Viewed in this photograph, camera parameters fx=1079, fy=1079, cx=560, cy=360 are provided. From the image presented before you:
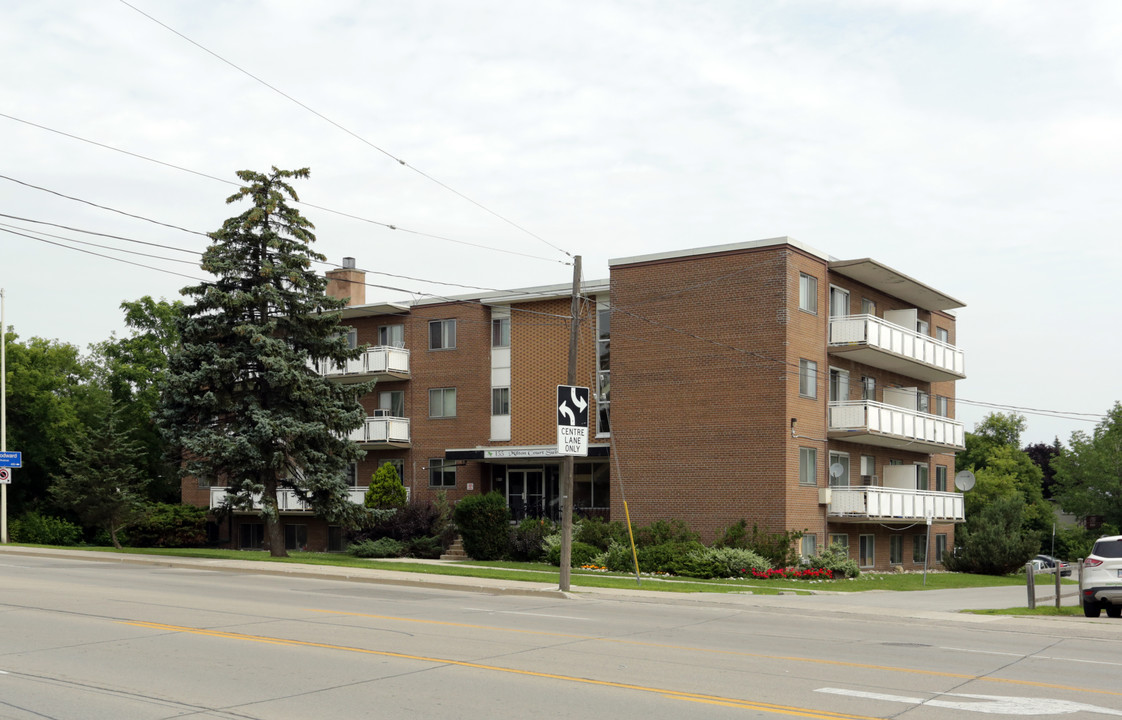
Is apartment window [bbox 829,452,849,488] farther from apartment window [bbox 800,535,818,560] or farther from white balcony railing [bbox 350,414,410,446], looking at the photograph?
white balcony railing [bbox 350,414,410,446]

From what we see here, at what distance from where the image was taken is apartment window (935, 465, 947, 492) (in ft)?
158

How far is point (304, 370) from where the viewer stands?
34438mm

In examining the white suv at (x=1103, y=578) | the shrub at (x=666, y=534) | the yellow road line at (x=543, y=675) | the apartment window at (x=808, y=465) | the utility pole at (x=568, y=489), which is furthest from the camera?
the apartment window at (x=808, y=465)

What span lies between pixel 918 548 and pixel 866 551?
19.0ft

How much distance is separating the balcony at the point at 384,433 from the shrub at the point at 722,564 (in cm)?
1564

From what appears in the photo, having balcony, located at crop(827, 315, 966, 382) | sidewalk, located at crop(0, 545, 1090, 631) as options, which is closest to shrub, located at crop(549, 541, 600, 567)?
sidewalk, located at crop(0, 545, 1090, 631)

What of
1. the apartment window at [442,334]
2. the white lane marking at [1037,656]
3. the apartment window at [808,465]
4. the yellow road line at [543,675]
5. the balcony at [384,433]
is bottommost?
the white lane marking at [1037,656]

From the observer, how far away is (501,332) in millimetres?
42656

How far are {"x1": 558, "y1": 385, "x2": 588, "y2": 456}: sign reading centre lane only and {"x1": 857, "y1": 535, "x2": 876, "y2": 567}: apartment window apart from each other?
1838 centimetres

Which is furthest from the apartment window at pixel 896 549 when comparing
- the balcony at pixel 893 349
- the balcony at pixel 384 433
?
the balcony at pixel 384 433

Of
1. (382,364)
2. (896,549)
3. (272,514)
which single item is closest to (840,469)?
(896,549)

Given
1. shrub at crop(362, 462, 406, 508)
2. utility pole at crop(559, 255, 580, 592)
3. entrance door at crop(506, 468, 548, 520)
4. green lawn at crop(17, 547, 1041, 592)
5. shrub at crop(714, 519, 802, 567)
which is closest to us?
utility pole at crop(559, 255, 580, 592)

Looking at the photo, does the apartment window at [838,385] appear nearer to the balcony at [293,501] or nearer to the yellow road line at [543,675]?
the balcony at [293,501]

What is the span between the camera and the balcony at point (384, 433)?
43062 mm
